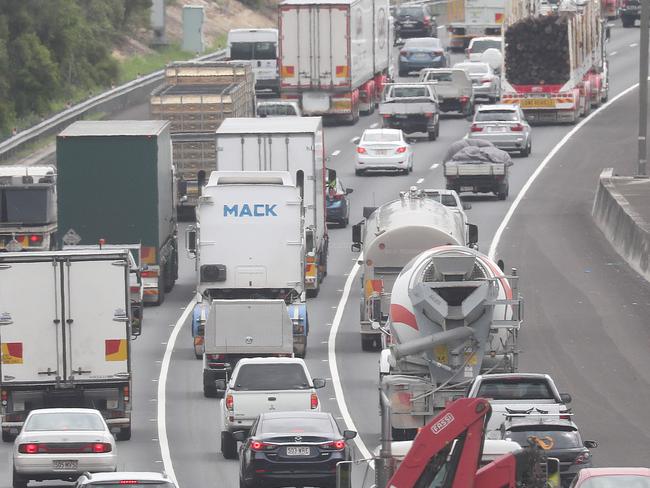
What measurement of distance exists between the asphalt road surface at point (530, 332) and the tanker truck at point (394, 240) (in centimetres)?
137

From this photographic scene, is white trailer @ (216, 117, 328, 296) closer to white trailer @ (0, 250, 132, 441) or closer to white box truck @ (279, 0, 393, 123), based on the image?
white trailer @ (0, 250, 132, 441)

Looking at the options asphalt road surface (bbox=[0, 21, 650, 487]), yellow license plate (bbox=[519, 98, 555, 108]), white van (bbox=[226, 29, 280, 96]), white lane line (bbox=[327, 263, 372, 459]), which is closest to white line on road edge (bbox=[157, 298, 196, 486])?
asphalt road surface (bbox=[0, 21, 650, 487])

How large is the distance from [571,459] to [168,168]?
2323cm

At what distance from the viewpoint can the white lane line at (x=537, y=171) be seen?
55406mm

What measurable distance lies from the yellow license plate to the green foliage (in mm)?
15968

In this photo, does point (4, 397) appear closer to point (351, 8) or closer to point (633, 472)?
point (633, 472)

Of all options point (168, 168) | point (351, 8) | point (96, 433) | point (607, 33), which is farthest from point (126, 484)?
point (607, 33)

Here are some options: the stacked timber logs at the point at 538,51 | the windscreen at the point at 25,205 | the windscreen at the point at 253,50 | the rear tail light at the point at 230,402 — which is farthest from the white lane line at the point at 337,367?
the windscreen at the point at 253,50

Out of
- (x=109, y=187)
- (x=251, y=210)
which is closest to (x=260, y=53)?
(x=109, y=187)

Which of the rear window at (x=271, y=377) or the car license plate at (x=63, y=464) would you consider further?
the rear window at (x=271, y=377)

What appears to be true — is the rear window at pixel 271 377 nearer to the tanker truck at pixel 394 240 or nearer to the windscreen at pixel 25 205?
the tanker truck at pixel 394 240

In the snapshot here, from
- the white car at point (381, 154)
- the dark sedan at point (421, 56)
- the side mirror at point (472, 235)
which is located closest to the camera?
the side mirror at point (472, 235)

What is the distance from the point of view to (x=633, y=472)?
22484 millimetres

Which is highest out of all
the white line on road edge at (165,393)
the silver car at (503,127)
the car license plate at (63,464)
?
the silver car at (503,127)
